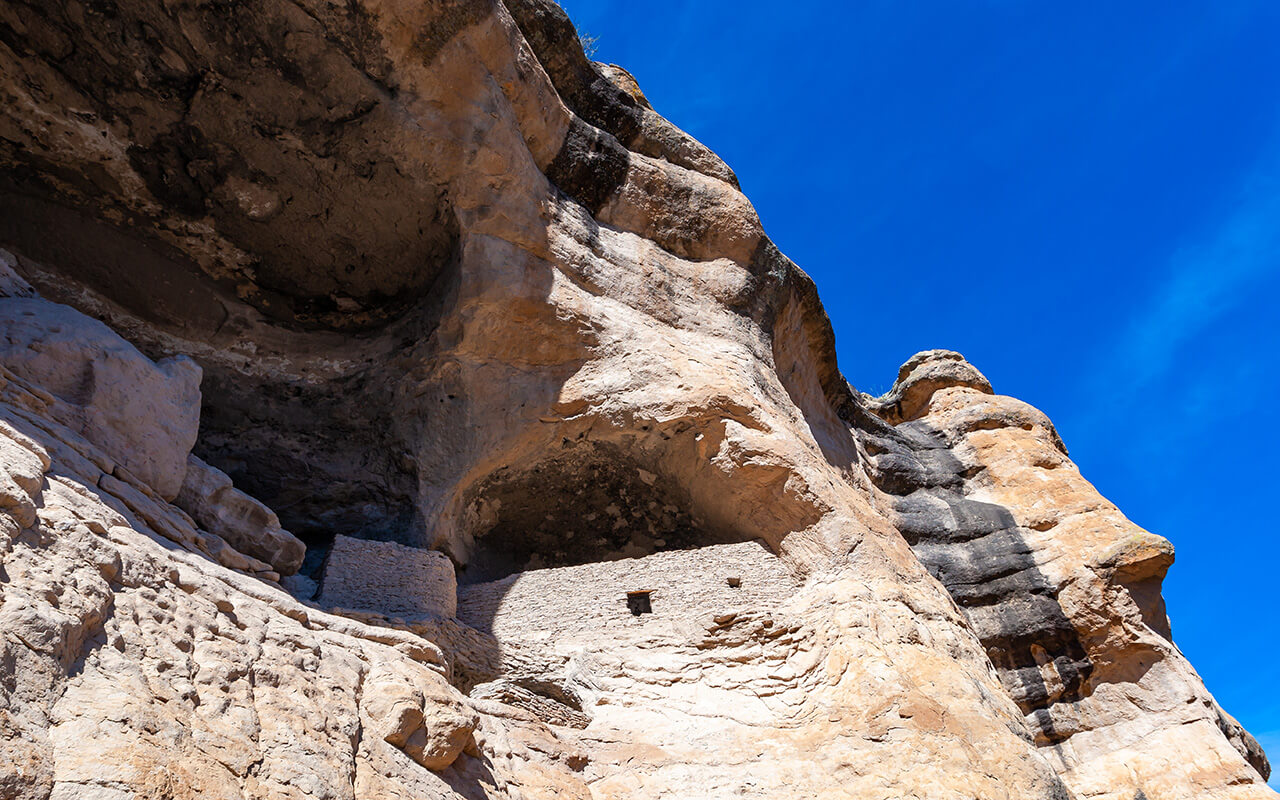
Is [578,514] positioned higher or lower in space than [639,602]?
higher

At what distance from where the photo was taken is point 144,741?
10.8 ft

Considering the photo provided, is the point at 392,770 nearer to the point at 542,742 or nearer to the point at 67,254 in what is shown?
the point at 542,742

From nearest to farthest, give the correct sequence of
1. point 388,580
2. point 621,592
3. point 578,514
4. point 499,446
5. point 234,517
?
point 234,517 < point 388,580 < point 621,592 < point 499,446 < point 578,514

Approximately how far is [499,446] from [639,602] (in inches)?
80.6

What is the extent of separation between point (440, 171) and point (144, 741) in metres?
6.56

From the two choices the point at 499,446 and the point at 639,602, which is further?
the point at 499,446

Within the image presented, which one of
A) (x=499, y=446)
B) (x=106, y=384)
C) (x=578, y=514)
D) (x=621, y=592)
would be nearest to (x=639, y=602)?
(x=621, y=592)

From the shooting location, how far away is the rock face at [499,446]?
5.86 m

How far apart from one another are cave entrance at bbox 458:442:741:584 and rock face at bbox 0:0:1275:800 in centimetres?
4

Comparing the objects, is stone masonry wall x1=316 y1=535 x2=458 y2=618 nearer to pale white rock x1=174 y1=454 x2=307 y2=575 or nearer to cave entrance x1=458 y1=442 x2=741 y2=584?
pale white rock x1=174 y1=454 x2=307 y2=575

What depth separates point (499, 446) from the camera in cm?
886

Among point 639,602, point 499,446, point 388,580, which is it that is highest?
point 499,446

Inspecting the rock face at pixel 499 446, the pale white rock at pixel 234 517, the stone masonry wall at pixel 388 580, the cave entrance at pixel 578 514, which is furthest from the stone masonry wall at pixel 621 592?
the pale white rock at pixel 234 517

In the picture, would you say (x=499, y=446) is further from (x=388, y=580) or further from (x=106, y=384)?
(x=106, y=384)
